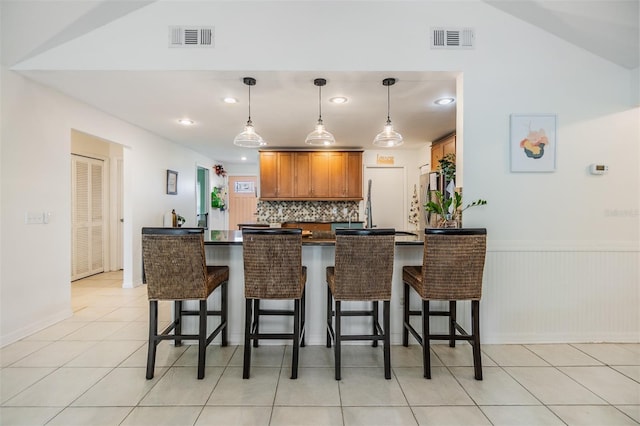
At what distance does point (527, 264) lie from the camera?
2.63 meters

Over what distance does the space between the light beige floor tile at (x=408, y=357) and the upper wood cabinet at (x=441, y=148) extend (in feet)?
9.61

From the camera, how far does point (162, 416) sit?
67.0 inches

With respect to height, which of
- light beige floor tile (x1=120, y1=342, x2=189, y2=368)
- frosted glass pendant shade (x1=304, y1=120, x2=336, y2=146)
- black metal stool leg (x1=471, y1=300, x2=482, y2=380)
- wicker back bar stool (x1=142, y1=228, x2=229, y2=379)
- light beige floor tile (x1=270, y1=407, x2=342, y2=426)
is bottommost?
light beige floor tile (x1=270, y1=407, x2=342, y2=426)

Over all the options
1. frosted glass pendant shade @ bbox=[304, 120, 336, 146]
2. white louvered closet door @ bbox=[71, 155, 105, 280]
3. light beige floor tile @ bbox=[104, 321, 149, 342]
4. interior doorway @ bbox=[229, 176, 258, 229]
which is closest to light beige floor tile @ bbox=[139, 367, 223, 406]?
light beige floor tile @ bbox=[104, 321, 149, 342]

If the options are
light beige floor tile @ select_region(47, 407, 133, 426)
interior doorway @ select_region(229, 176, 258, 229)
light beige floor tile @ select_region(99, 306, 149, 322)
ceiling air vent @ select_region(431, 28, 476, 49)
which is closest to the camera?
light beige floor tile @ select_region(47, 407, 133, 426)

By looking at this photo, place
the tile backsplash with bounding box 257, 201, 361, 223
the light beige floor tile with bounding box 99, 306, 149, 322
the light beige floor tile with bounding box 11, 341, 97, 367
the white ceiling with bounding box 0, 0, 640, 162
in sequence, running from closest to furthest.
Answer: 1. the light beige floor tile with bounding box 11, 341, 97, 367
2. the white ceiling with bounding box 0, 0, 640, 162
3. the light beige floor tile with bounding box 99, 306, 149, 322
4. the tile backsplash with bounding box 257, 201, 361, 223

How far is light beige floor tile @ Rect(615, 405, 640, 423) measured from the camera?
5.62ft

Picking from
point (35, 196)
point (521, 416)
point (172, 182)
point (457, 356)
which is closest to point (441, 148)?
point (457, 356)

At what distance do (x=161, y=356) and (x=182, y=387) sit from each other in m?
0.56

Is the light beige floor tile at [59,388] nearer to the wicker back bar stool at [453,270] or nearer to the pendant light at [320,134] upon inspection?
the wicker back bar stool at [453,270]

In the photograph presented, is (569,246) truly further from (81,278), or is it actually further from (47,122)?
(81,278)

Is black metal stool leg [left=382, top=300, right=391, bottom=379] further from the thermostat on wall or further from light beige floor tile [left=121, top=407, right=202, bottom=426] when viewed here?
the thermostat on wall

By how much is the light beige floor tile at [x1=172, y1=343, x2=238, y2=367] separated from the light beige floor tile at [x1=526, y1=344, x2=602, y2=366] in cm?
247

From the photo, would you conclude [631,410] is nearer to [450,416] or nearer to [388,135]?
[450,416]
